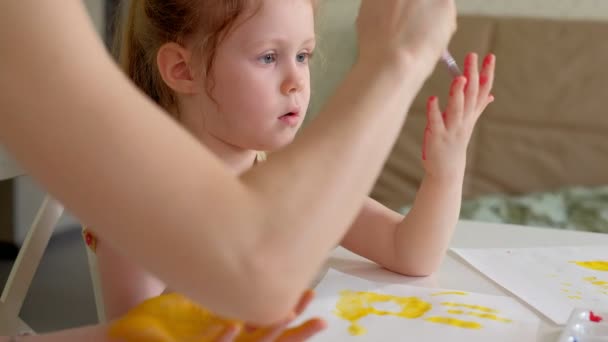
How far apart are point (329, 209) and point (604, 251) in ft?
2.41

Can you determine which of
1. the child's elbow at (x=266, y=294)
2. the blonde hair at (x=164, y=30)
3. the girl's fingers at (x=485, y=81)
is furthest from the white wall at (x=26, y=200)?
the child's elbow at (x=266, y=294)

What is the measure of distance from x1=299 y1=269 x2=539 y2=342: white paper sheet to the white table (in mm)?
19

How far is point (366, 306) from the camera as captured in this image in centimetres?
79

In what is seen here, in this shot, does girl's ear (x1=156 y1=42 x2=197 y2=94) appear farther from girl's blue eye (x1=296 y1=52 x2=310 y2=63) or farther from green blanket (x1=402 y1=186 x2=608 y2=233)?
green blanket (x1=402 y1=186 x2=608 y2=233)

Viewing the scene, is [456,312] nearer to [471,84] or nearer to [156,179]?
[471,84]

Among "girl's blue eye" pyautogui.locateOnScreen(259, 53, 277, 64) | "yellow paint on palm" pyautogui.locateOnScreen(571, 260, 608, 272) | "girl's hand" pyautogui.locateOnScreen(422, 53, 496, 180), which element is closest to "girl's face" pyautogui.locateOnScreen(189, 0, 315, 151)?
"girl's blue eye" pyautogui.locateOnScreen(259, 53, 277, 64)

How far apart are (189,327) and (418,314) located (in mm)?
281

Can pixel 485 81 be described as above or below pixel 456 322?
above

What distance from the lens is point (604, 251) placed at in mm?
1047

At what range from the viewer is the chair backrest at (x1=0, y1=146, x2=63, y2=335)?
0.94 metres

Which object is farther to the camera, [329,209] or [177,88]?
[177,88]

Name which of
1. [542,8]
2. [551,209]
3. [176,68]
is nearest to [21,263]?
[176,68]

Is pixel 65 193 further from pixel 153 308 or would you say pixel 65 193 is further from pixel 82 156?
pixel 153 308

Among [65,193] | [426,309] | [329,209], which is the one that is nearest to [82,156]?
[65,193]
